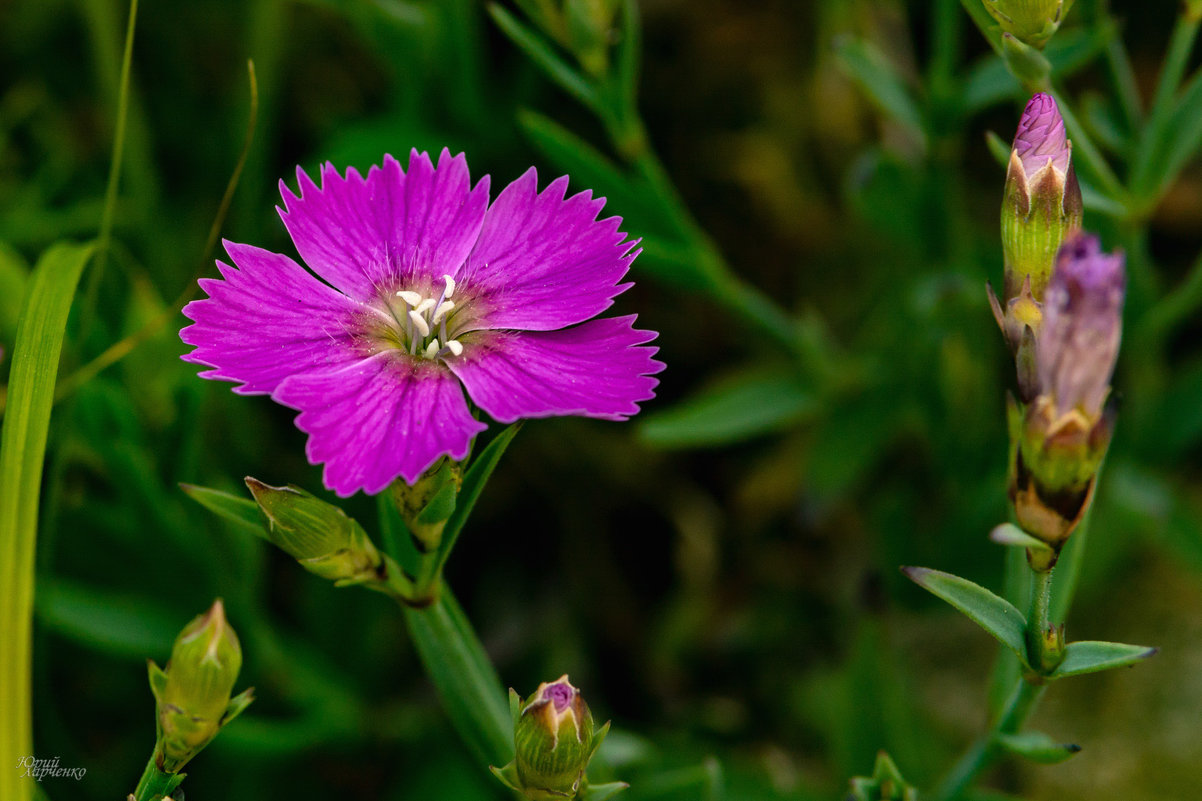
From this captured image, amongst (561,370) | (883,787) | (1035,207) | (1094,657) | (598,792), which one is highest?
(1035,207)

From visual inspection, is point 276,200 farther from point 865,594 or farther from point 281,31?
point 865,594

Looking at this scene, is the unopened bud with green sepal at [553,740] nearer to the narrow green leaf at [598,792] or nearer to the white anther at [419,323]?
the narrow green leaf at [598,792]

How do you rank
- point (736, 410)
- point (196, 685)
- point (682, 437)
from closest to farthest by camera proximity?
1. point (196, 685)
2. point (682, 437)
3. point (736, 410)

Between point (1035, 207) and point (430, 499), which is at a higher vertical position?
point (1035, 207)

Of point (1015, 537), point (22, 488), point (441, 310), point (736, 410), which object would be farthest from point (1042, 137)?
point (22, 488)

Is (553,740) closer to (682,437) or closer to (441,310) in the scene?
(441,310)
